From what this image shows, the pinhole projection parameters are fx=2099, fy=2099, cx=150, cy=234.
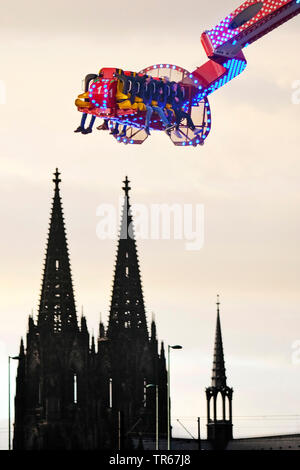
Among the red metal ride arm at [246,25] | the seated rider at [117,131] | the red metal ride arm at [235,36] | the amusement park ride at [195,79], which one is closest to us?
the amusement park ride at [195,79]

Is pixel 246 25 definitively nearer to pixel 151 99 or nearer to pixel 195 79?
pixel 195 79

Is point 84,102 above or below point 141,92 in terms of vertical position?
below

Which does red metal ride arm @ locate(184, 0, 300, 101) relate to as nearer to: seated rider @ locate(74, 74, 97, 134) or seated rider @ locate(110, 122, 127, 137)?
seated rider @ locate(110, 122, 127, 137)

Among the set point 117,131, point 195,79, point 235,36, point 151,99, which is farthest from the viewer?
point 195,79

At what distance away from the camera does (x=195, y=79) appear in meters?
154

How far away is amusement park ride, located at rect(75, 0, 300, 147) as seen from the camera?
145375 millimetres

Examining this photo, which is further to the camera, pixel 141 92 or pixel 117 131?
pixel 117 131

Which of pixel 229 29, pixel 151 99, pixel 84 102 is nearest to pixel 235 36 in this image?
pixel 229 29

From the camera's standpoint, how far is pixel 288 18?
147 metres

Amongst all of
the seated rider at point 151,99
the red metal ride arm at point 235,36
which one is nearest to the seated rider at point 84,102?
the seated rider at point 151,99

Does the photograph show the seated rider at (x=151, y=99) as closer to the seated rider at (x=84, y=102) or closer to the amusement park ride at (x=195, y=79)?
the amusement park ride at (x=195, y=79)

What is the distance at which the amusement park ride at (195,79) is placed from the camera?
145375 millimetres
